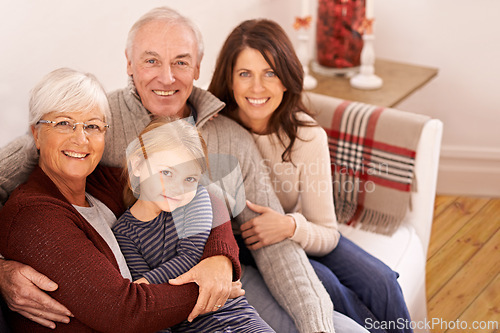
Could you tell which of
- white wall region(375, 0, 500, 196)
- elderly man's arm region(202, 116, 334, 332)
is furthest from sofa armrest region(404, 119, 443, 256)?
white wall region(375, 0, 500, 196)

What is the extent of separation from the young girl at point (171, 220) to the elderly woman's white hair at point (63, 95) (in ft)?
0.49

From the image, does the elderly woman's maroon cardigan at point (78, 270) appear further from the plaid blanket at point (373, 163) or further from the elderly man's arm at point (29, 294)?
the plaid blanket at point (373, 163)

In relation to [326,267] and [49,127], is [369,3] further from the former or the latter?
[49,127]

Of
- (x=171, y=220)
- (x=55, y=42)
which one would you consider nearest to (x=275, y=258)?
(x=171, y=220)

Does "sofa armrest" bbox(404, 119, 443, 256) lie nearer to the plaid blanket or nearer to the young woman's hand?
the plaid blanket

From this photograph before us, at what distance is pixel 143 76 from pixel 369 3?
50.2 inches

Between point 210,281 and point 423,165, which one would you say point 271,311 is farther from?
point 423,165

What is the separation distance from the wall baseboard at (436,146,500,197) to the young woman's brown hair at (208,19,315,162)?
1487 millimetres

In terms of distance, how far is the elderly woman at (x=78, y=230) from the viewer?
1.09 m

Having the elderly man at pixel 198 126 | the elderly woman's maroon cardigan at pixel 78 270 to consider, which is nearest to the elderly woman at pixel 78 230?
the elderly woman's maroon cardigan at pixel 78 270

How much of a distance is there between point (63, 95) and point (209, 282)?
1.67ft

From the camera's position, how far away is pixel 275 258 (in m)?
1.56

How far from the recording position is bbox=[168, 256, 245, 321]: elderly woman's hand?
3.99 feet

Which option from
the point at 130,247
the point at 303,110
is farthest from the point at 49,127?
the point at 303,110
